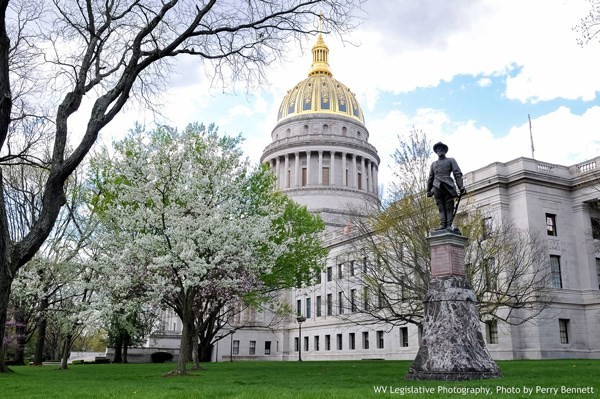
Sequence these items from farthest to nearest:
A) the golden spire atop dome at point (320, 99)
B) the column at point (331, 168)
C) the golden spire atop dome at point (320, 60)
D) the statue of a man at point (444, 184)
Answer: the golden spire atop dome at point (320, 60) → the golden spire atop dome at point (320, 99) → the column at point (331, 168) → the statue of a man at point (444, 184)

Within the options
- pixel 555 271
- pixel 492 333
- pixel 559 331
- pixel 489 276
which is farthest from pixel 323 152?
pixel 489 276

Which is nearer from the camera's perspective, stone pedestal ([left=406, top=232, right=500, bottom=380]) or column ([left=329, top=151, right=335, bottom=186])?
stone pedestal ([left=406, top=232, right=500, bottom=380])

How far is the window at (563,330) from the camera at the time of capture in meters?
43.1

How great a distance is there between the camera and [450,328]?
14.0 meters

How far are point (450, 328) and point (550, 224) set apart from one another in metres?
36.8

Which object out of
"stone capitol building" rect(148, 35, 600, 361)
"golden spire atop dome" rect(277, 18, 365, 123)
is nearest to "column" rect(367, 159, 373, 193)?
"stone capitol building" rect(148, 35, 600, 361)

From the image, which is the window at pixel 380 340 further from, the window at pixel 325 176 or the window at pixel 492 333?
the window at pixel 325 176

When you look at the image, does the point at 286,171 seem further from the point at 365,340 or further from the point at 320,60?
the point at 365,340

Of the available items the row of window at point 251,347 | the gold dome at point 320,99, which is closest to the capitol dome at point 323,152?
the gold dome at point 320,99

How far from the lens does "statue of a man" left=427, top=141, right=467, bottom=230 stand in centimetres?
1588

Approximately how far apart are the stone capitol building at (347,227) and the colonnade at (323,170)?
0.18 meters

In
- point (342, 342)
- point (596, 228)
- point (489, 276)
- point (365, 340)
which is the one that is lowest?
point (342, 342)

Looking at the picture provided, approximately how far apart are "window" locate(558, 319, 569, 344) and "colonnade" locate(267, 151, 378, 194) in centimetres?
5183

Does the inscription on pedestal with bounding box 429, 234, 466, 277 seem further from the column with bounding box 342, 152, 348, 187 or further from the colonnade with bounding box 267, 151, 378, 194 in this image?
the column with bounding box 342, 152, 348, 187
